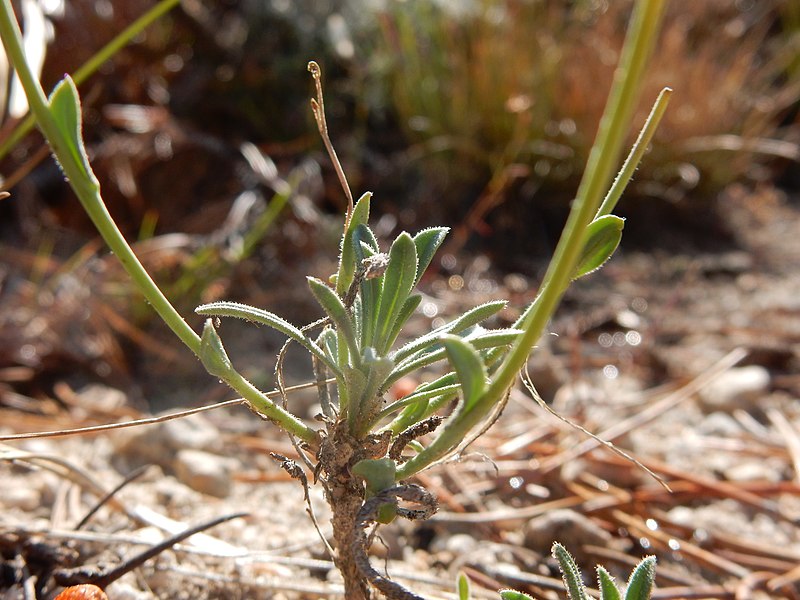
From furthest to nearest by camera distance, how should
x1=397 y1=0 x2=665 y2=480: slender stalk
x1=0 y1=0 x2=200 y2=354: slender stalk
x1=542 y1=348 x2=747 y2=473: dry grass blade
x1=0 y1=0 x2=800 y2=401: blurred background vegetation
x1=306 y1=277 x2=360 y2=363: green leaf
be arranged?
x1=0 y1=0 x2=800 y2=401: blurred background vegetation < x1=542 y1=348 x2=747 y2=473: dry grass blade < x1=306 y1=277 x2=360 y2=363: green leaf < x1=0 y1=0 x2=200 y2=354: slender stalk < x1=397 y1=0 x2=665 y2=480: slender stalk

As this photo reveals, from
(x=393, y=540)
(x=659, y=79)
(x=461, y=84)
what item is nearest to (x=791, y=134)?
(x=659, y=79)

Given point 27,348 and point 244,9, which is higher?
point 244,9

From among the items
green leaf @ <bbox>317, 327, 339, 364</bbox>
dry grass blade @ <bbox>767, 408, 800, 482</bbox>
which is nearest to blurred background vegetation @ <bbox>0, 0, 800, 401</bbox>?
dry grass blade @ <bbox>767, 408, 800, 482</bbox>

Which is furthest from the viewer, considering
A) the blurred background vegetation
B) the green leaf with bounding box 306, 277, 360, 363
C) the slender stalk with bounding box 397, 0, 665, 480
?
the blurred background vegetation

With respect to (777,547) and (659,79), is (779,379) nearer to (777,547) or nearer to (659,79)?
(777,547)

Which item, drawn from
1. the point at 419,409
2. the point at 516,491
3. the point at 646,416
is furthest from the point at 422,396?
the point at 646,416

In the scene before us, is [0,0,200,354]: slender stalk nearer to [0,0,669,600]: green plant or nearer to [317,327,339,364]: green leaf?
[0,0,669,600]: green plant

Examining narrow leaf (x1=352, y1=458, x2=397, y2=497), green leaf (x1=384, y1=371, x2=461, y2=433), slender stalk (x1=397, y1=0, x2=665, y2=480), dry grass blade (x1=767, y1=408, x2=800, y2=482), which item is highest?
dry grass blade (x1=767, y1=408, x2=800, y2=482)

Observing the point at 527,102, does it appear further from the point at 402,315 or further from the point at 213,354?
the point at 213,354
